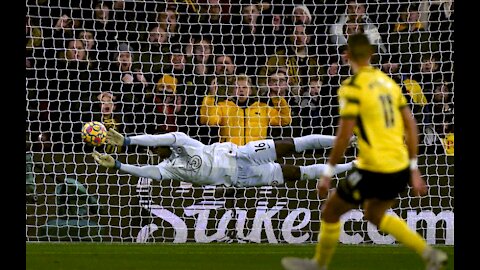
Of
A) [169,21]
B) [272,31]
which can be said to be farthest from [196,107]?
[272,31]

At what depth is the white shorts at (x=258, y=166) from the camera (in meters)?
11.7

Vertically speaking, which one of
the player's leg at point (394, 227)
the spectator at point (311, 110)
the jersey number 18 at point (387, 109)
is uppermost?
the jersey number 18 at point (387, 109)

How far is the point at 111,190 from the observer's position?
12.0 meters

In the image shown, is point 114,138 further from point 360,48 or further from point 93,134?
point 360,48

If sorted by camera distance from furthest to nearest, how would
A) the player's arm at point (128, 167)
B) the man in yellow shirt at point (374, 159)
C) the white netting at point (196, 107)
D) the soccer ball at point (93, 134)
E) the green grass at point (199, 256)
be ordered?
the white netting at point (196, 107), the player's arm at point (128, 167), the soccer ball at point (93, 134), the green grass at point (199, 256), the man in yellow shirt at point (374, 159)

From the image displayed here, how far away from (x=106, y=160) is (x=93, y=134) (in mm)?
343

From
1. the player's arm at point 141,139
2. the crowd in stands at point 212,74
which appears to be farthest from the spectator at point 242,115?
the player's arm at point 141,139

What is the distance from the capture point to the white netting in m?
11.8

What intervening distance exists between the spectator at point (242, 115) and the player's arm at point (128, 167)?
1.00m

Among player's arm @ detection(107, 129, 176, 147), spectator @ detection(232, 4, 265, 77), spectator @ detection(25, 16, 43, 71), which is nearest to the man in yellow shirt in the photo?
player's arm @ detection(107, 129, 176, 147)

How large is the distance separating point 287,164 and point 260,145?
58cm

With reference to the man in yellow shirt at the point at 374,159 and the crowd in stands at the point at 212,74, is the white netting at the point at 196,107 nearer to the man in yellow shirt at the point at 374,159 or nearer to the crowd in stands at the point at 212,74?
the crowd in stands at the point at 212,74

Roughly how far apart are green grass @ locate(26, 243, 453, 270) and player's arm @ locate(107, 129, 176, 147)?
3.81ft

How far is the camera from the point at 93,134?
1110 centimetres
